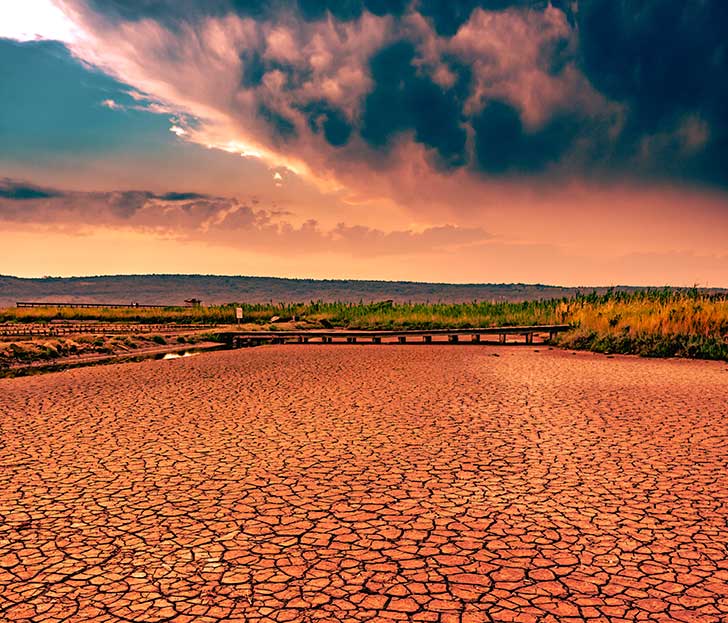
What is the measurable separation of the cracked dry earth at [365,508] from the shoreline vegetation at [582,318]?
8.82m

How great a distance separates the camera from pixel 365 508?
17.9 feet

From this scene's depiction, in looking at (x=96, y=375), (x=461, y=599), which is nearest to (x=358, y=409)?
(x=461, y=599)

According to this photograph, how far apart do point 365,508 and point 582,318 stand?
20397mm

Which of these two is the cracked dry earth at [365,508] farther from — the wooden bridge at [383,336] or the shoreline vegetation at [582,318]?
the wooden bridge at [383,336]

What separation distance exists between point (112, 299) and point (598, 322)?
18797cm

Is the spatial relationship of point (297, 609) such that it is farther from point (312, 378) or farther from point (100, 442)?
point (312, 378)

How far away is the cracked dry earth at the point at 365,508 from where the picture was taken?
3861 millimetres

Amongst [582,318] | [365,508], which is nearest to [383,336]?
[582,318]

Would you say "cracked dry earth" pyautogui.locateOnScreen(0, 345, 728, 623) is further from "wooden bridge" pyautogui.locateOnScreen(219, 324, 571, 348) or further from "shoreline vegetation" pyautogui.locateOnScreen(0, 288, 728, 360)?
"wooden bridge" pyautogui.locateOnScreen(219, 324, 571, 348)

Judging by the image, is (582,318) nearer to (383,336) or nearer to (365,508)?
(383,336)

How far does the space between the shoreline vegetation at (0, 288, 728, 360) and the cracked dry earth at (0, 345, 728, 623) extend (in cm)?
882

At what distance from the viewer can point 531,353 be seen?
20.1m

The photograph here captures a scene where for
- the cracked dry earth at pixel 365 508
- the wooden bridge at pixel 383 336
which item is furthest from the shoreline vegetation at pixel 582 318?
the cracked dry earth at pixel 365 508

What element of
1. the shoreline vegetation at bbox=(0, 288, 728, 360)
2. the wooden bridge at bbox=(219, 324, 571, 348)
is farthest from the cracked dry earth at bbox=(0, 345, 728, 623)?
the wooden bridge at bbox=(219, 324, 571, 348)
